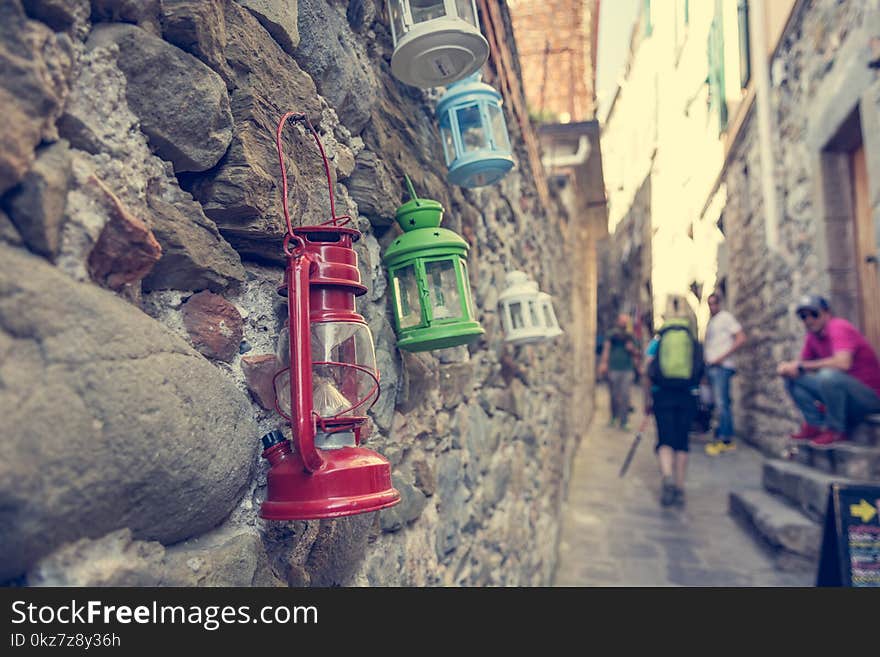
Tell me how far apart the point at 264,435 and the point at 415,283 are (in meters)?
0.55

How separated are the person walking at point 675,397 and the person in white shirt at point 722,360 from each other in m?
1.71

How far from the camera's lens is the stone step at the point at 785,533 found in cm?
366

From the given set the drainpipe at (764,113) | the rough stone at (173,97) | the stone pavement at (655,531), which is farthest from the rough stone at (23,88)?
the drainpipe at (764,113)

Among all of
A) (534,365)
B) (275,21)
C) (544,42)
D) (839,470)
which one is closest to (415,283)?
(275,21)

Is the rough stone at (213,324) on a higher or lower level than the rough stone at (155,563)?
higher

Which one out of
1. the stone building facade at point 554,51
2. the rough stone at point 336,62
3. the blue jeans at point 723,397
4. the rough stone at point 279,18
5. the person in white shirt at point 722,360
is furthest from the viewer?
the stone building facade at point 554,51

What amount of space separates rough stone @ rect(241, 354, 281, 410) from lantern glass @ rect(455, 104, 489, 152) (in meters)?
1.06

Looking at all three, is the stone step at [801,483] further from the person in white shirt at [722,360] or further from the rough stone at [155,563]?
the rough stone at [155,563]

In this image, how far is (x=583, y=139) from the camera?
6.55m

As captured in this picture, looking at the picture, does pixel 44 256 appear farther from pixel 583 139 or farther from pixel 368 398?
pixel 583 139

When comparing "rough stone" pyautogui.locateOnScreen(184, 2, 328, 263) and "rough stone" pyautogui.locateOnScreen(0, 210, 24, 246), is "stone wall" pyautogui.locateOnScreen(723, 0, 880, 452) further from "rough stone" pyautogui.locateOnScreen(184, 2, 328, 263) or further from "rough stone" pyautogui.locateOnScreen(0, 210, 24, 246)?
"rough stone" pyautogui.locateOnScreen(0, 210, 24, 246)
